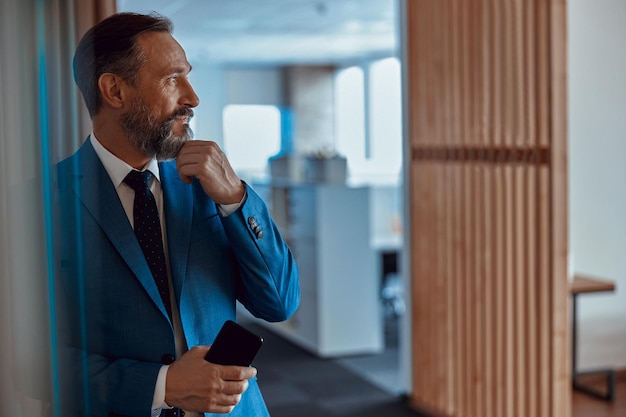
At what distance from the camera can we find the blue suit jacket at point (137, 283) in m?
1.05

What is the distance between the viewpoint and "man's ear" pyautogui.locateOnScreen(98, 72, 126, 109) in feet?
3.91

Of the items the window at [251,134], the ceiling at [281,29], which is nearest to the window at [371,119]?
the ceiling at [281,29]

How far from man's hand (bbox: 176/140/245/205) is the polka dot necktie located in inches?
3.2

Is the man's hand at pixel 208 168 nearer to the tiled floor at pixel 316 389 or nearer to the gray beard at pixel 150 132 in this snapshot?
the gray beard at pixel 150 132

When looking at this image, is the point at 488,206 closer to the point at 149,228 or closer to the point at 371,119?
the point at 149,228

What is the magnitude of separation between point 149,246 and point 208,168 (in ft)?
0.52

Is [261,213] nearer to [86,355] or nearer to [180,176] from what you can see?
[180,176]

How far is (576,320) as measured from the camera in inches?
224

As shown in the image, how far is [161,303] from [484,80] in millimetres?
3288

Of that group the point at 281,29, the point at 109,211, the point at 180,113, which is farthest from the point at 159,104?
the point at 281,29

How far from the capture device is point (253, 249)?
1320 millimetres

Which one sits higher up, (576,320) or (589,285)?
(589,285)

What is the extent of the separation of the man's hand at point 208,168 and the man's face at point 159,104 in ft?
0.08

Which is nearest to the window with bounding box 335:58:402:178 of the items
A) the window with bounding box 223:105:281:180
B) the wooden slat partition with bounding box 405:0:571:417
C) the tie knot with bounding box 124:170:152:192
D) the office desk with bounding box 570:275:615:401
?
the window with bounding box 223:105:281:180
